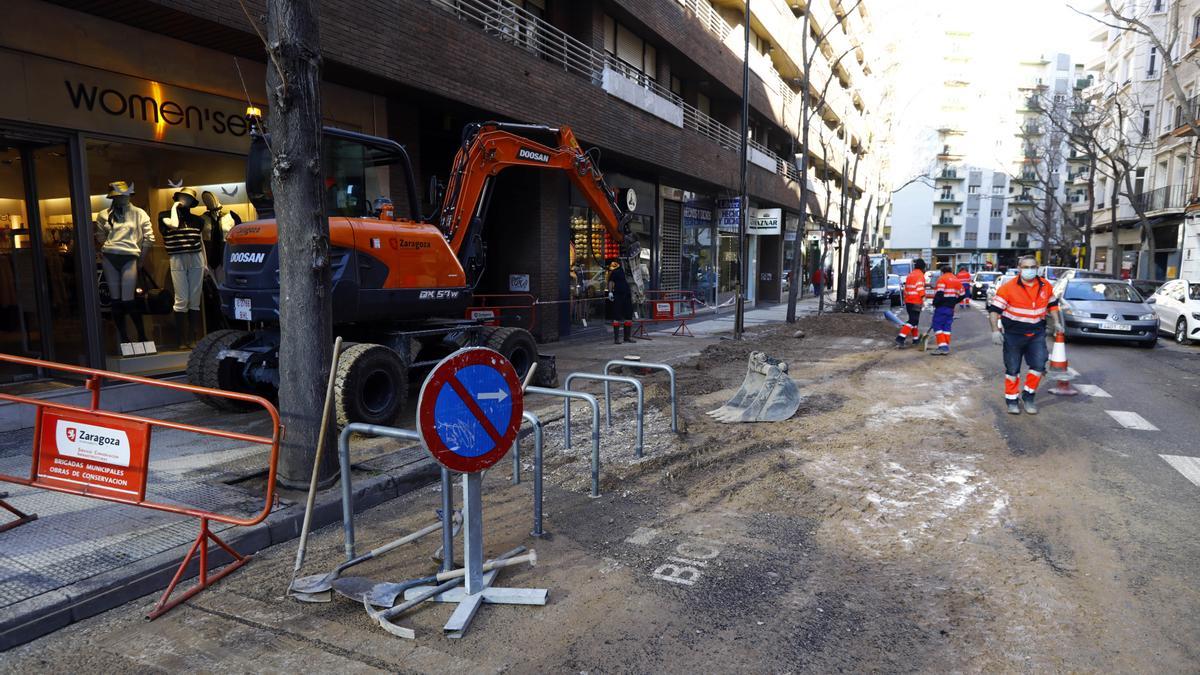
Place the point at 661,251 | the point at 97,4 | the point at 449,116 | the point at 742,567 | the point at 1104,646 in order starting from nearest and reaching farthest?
the point at 1104,646
the point at 742,567
the point at 97,4
the point at 449,116
the point at 661,251

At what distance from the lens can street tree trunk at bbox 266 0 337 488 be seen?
475 centimetres

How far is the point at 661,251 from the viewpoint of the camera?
21.6m

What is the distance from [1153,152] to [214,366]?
45727 mm

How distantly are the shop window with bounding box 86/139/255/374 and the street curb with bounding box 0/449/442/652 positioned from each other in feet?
17.2

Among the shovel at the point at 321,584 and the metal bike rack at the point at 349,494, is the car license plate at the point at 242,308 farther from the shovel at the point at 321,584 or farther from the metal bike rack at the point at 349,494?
the shovel at the point at 321,584

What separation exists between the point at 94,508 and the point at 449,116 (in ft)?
34.2

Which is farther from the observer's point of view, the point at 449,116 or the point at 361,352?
the point at 449,116

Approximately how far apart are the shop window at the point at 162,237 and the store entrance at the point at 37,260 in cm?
28

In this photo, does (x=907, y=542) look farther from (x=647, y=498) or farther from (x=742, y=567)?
(x=647, y=498)

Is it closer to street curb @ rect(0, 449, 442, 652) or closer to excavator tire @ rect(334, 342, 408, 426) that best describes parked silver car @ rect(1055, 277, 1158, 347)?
excavator tire @ rect(334, 342, 408, 426)

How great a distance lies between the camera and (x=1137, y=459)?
633cm

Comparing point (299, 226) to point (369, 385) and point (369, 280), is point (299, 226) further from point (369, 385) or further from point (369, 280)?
point (369, 385)

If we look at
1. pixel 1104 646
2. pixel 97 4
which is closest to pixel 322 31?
pixel 97 4

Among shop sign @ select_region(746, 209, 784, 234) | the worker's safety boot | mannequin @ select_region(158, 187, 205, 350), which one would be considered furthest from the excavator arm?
shop sign @ select_region(746, 209, 784, 234)
